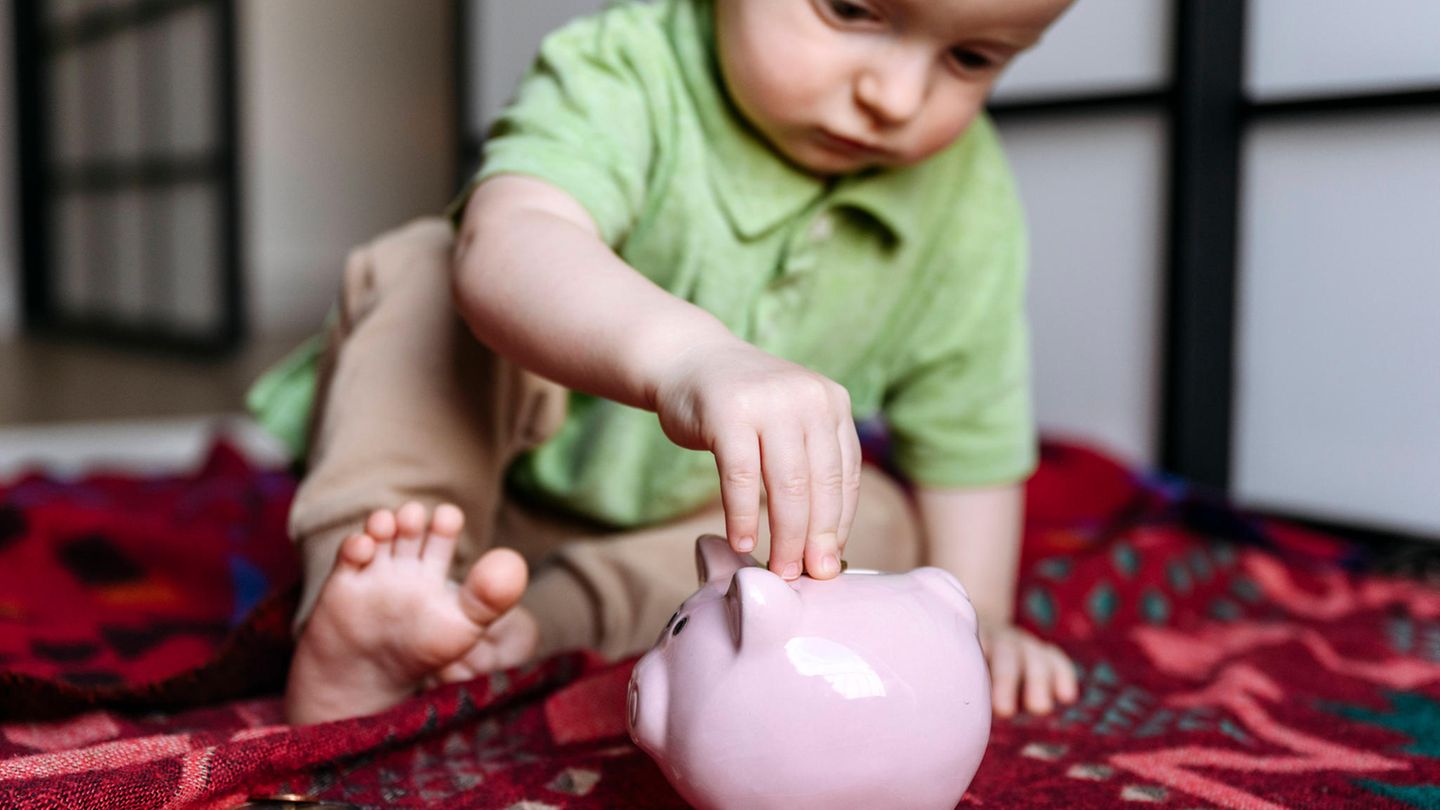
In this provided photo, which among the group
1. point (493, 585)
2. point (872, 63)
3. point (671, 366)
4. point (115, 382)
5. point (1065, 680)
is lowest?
point (115, 382)

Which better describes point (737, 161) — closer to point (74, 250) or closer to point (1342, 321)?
point (1342, 321)

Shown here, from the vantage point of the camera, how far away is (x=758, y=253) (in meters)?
0.86

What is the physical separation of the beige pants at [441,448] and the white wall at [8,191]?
3774 mm

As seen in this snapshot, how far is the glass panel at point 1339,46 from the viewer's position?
1169 millimetres

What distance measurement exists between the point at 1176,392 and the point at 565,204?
826 mm

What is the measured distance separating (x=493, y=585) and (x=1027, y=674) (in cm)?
32

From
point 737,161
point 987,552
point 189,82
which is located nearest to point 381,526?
point 737,161

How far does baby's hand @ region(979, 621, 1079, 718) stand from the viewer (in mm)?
748

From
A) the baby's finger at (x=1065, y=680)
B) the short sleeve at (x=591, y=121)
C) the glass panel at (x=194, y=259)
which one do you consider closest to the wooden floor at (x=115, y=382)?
the glass panel at (x=194, y=259)

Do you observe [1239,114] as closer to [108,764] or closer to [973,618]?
[973,618]

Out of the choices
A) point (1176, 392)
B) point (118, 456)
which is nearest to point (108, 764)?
point (1176, 392)

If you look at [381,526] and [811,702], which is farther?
[381,526]

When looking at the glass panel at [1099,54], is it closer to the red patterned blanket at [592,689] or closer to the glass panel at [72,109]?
the red patterned blanket at [592,689]

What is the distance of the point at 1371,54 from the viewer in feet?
3.95
